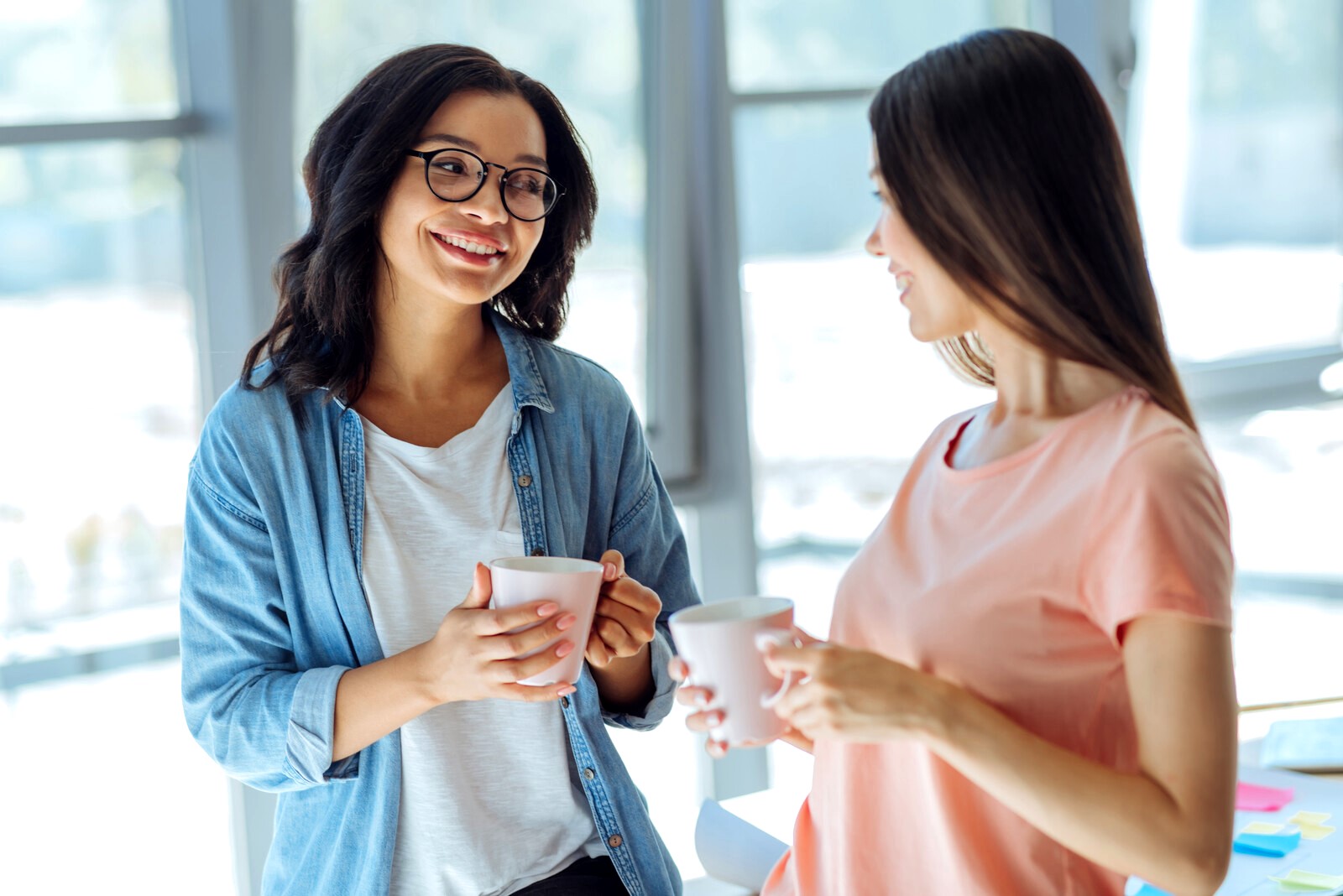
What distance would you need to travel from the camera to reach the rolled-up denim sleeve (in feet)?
4.74

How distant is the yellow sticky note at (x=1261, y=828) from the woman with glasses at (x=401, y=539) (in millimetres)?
811

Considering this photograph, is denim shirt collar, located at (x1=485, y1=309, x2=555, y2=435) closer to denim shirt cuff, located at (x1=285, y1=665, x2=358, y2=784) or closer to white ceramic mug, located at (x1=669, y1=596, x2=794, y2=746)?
denim shirt cuff, located at (x1=285, y1=665, x2=358, y2=784)

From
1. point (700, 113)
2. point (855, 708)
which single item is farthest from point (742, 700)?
point (700, 113)

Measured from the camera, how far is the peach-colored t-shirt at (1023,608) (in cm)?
100

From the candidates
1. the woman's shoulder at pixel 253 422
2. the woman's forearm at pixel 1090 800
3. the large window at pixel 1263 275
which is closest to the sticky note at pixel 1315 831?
the woman's forearm at pixel 1090 800

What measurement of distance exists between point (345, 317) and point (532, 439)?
279mm

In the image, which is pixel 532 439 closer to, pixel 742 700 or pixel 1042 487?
pixel 742 700

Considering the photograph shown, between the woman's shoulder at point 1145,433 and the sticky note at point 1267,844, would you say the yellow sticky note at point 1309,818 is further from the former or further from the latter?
the woman's shoulder at point 1145,433

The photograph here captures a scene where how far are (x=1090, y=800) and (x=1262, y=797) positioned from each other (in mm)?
1071

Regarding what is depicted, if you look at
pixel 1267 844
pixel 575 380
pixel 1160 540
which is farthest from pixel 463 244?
pixel 1267 844

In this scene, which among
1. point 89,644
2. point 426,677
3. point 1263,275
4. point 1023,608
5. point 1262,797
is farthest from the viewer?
point 1263,275

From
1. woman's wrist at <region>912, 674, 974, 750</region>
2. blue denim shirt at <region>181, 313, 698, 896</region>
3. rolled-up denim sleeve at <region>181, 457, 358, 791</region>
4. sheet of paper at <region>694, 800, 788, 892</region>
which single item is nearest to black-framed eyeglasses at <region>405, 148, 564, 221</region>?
blue denim shirt at <region>181, 313, 698, 896</region>

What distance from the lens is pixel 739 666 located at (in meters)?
1.09

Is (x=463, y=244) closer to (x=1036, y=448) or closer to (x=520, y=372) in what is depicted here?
(x=520, y=372)
